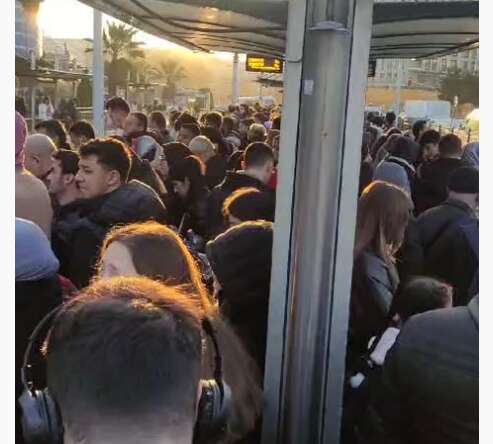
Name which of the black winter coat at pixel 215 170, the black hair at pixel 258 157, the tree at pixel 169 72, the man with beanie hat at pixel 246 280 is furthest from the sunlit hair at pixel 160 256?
the tree at pixel 169 72

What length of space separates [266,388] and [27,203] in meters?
1.92

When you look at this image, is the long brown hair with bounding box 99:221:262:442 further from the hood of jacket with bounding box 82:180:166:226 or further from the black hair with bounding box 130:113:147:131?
the black hair with bounding box 130:113:147:131

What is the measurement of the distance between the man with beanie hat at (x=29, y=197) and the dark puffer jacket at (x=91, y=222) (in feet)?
0.38

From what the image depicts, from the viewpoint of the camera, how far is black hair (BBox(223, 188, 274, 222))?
3262mm

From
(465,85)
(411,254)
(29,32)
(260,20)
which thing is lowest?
(411,254)

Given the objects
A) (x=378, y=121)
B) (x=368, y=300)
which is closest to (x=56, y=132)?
(x=368, y=300)

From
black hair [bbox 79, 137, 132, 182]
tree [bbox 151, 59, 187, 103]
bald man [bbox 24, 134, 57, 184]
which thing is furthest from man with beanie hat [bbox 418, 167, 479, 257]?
tree [bbox 151, 59, 187, 103]

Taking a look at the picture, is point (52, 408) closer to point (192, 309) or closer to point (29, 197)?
point (192, 309)

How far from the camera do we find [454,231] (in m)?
3.93

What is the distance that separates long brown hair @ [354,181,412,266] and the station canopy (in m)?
Answer: 0.99

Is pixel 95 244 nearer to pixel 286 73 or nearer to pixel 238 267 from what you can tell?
pixel 238 267

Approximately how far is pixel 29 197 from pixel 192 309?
2.26m
